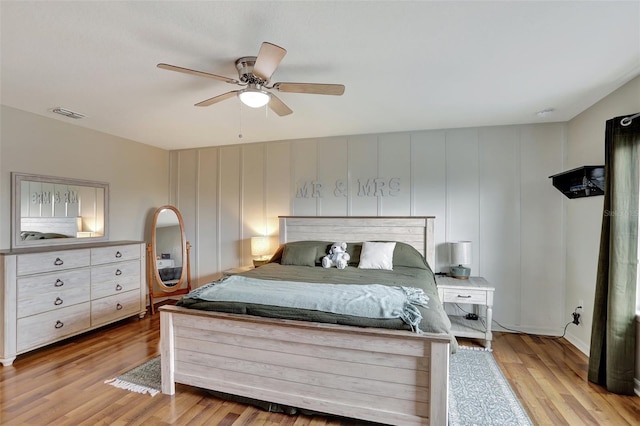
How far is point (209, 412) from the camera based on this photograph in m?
2.00

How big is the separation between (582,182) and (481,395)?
2031 mm

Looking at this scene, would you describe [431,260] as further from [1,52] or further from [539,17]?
[1,52]

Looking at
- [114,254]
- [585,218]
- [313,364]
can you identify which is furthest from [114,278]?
[585,218]

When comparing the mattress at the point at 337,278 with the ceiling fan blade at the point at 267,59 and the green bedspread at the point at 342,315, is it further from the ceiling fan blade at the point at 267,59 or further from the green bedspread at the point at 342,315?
the ceiling fan blade at the point at 267,59

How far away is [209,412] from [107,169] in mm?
3338

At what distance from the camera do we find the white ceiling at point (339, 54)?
1575 millimetres

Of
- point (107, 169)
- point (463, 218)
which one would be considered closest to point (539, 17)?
point (463, 218)

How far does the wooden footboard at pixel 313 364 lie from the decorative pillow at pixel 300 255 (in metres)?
1.47

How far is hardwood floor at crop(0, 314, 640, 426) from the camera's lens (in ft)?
6.35

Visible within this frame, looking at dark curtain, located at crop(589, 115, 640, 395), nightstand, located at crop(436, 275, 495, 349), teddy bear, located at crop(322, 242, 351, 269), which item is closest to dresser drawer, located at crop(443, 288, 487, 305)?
nightstand, located at crop(436, 275, 495, 349)

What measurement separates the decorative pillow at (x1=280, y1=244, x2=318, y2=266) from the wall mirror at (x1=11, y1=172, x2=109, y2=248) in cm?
234

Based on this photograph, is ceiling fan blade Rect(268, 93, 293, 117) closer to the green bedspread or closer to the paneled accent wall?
the green bedspread

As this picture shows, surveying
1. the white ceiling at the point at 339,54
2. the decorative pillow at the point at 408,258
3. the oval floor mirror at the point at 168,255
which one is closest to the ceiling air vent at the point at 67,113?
the white ceiling at the point at 339,54

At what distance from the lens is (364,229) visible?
3768mm
